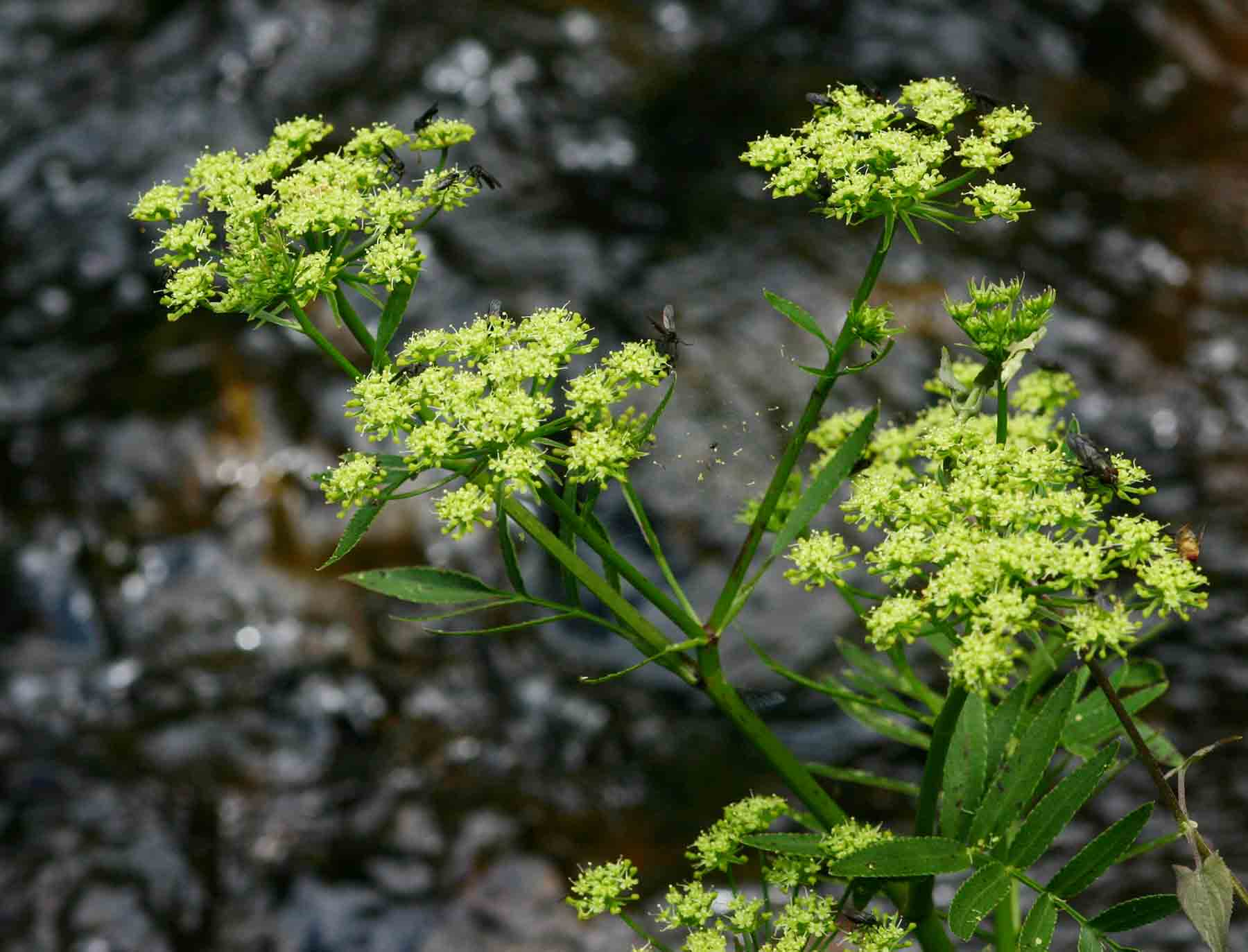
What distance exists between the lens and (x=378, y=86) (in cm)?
1019

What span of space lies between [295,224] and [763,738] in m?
1.41

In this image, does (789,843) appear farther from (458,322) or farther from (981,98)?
(458,322)

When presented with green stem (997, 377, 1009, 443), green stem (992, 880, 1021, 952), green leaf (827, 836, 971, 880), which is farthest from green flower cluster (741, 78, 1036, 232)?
green stem (992, 880, 1021, 952)

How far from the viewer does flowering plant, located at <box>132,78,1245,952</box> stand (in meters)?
2.24

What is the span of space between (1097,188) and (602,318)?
13.6 ft

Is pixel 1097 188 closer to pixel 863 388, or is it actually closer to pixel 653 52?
pixel 863 388

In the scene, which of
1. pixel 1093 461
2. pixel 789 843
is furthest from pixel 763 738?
pixel 1093 461

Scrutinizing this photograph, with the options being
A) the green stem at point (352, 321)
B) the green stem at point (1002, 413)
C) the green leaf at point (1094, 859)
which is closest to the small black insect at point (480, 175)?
the green stem at point (352, 321)

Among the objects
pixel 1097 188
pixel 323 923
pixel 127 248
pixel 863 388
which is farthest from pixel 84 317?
pixel 1097 188

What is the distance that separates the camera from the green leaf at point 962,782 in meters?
2.66

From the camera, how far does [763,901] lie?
2652mm

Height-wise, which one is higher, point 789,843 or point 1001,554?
point 1001,554

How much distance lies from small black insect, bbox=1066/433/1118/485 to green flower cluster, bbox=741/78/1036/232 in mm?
458

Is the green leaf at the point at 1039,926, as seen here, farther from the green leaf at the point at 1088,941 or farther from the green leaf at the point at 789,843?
the green leaf at the point at 789,843
